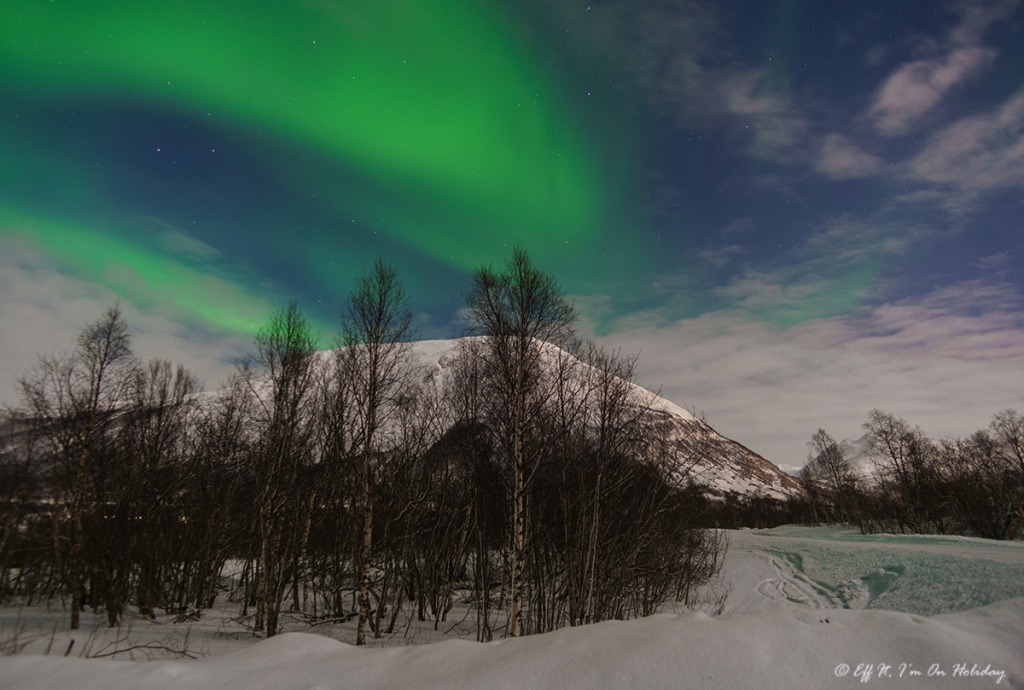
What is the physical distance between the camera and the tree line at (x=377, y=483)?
13.8 metres

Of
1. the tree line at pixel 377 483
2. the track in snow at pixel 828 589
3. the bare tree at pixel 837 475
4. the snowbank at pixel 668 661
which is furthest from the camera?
the bare tree at pixel 837 475

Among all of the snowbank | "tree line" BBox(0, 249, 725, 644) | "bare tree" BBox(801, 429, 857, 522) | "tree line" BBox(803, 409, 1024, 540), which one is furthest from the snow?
"bare tree" BBox(801, 429, 857, 522)

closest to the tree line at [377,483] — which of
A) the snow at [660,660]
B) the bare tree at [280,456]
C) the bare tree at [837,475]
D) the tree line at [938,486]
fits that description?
the bare tree at [280,456]

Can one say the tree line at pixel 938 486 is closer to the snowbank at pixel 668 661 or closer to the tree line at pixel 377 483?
the tree line at pixel 377 483

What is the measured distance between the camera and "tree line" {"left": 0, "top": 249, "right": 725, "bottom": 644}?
13805mm

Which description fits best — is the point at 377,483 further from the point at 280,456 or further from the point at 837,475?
the point at 837,475

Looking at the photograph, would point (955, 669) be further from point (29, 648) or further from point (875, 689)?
point (29, 648)

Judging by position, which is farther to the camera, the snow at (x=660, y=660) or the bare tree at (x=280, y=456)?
the bare tree at (x=280, y=456)

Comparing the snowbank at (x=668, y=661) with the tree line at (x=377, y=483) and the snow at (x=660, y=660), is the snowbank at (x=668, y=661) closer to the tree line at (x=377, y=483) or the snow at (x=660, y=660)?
the snow at (x=660, y=660)

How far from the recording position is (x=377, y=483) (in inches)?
826

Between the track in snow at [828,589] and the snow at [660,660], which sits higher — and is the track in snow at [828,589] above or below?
below

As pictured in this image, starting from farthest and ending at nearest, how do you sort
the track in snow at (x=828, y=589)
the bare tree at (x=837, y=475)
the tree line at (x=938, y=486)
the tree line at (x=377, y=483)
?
1. the bare tree at (x=837, y=475)
2. the tree line at (x=938, y=486)
3. the track in snow at (x=828, y=589)
4. the tree line at (x=377, y=483)

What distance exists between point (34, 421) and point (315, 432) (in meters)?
11.6

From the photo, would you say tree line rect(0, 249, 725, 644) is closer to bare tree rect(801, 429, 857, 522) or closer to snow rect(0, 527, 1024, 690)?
snow rect(0, 527, 1024, 690)
